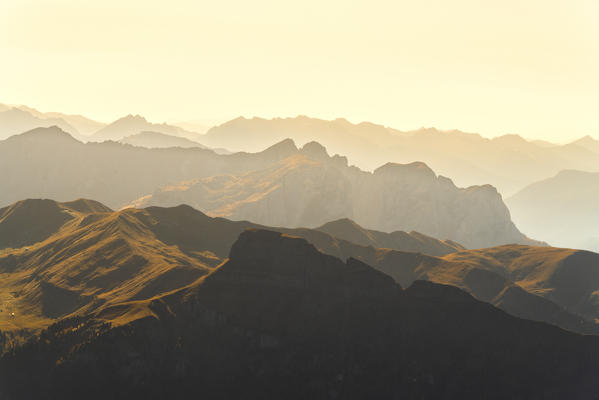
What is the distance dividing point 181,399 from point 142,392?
12.6m

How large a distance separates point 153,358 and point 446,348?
101358mm

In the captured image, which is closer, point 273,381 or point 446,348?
point 273,381

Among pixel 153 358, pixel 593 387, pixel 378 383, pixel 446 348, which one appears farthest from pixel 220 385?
pixel 593 387

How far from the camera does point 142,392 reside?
173750 millimetres

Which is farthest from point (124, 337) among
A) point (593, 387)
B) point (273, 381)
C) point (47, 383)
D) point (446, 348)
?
point (593, 387)

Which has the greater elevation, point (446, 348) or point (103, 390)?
point (446, 348)

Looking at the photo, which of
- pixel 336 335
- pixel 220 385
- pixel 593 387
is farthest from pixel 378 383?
pixel 593 387

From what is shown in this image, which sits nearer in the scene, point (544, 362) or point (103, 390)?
point (103, 390)

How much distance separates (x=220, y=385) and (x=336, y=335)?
44.5 m

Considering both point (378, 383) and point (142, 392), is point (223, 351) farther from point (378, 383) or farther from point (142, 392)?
point (378, 383)

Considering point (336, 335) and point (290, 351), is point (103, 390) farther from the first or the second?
point (336, 335)

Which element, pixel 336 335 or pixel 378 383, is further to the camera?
pixel 336 335

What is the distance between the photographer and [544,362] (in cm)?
19638

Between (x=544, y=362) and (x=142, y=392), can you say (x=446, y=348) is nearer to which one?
(x=544, y=362)
